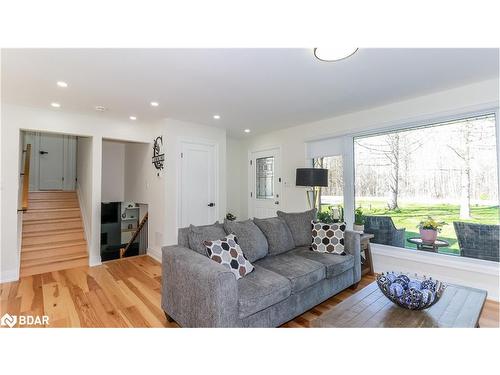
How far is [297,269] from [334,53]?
76.1 inches

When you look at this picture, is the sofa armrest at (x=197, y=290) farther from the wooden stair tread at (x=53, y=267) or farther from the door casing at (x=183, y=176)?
the wooden stair tread at (x=53, y=267)

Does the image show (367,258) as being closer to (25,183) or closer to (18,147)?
(18,147)

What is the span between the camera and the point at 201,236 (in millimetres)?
2139

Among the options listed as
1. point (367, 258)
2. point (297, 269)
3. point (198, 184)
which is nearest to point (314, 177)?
point (367, 258)

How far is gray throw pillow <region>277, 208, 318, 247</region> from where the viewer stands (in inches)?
117

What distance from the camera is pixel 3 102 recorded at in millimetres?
3055

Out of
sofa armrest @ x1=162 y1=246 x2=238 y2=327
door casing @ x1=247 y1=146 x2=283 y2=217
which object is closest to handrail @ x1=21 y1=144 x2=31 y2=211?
sofa armrest @ x1=162 y1=246 x2=238 y2=327

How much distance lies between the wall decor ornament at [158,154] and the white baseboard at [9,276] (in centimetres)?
237

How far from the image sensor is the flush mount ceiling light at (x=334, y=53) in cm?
182

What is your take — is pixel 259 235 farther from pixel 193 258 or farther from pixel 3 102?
pixel 3 102

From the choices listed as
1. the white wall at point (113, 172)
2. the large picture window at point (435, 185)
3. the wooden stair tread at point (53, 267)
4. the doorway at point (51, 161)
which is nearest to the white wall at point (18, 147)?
the wooden stair tread at point (53, 267)

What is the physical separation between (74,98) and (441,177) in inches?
192
